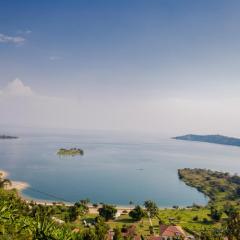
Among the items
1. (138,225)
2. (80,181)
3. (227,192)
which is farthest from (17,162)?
(138,225)

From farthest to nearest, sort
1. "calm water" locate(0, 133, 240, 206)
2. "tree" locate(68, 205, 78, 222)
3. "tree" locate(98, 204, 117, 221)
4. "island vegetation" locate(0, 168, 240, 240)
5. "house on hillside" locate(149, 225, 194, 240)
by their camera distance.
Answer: "calm water" locate(0, 133, 240, 206)
"tree" locate(98, 204, 117, 221)
"tree" locate(68, 205, 78, 222)
"house on hillside" locate(149, 225, 194, 240)
"island vegetation" locate(0, 168, 240, 240)

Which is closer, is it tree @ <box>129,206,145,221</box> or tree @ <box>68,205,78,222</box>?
tree @ <box>68,205,78,222</box>

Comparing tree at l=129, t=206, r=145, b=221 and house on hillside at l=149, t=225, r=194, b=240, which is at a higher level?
house on hillside at l=149, t=225, r=194, b=240

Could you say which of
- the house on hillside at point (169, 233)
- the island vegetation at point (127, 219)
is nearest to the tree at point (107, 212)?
the island vegetation at point (127, 219)

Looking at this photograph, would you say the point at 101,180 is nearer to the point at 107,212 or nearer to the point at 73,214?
the point at 107,212

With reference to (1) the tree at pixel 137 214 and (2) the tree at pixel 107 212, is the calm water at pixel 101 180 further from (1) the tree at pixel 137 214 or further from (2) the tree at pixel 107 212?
(2) the tree at pixel 107 212

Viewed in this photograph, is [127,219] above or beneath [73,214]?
beneath

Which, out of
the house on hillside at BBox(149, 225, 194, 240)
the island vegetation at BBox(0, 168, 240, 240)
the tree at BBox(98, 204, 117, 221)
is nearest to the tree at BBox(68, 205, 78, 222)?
the island vegetation at BBox(0, 168, 240, 240)

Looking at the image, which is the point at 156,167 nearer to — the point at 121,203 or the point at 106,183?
the point at 106,183

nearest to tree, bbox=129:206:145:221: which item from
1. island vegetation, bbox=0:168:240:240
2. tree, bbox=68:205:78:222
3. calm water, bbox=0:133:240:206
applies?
island vegetation, bbox=0:168:240:240

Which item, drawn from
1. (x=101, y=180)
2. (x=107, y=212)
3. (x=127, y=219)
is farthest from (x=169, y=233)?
(x=101, y=180)

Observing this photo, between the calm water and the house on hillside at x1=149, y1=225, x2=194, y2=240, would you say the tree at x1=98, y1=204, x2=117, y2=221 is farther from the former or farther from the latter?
the calm water

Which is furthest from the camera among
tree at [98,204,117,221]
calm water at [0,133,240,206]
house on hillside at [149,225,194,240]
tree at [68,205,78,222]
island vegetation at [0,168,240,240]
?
calm water at [0,133,240,206]
